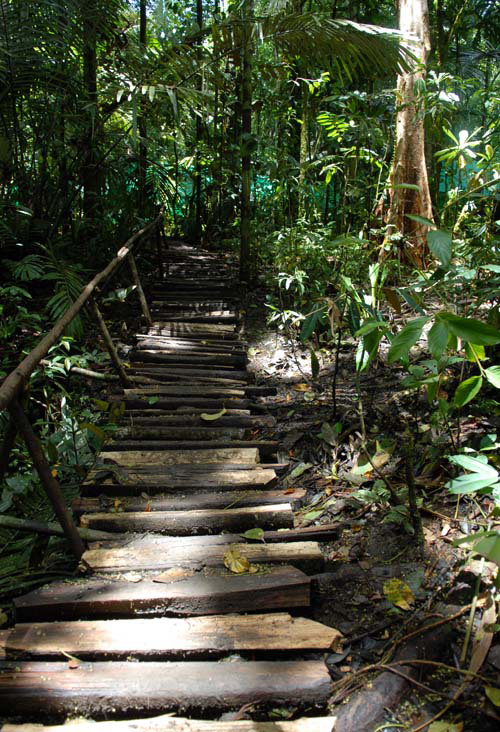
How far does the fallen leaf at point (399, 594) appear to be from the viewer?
2023mm

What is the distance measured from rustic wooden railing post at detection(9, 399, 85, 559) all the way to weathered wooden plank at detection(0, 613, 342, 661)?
16.1 inches

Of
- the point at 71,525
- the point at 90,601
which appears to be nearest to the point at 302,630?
the point at 90,601

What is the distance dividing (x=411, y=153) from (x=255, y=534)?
465 cm

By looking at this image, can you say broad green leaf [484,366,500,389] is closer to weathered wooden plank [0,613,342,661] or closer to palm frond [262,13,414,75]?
weathered wooden plank [0,613,342,661]

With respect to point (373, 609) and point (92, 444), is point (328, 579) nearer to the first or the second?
point (373, 609)

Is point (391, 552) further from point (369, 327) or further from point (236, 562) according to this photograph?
point (369, 327)

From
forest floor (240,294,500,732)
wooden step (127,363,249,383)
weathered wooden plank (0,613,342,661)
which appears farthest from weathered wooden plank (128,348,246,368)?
weathered wooden plank (0,613,342,661)

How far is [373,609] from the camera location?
2043 millimetres

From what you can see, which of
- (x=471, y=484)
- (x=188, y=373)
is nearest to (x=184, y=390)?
(x=188, y=373)

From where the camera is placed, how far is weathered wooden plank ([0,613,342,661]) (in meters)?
1.77

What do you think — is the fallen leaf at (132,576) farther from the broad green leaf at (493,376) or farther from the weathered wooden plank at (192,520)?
the broad green leaf at (493,376)

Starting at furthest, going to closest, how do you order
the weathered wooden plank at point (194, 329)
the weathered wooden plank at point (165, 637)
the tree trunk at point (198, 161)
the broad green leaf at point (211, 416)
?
the tree trunk at point (198, 161), the weathered wooden plank at point (194, 329), the broad green leaf at point (211, 416), the weathered wooden plank at point (165, 637)

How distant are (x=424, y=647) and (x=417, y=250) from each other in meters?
4.32

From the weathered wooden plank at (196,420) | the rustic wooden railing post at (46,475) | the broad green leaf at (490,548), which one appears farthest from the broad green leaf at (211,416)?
the broad green leaf at (490,548)
